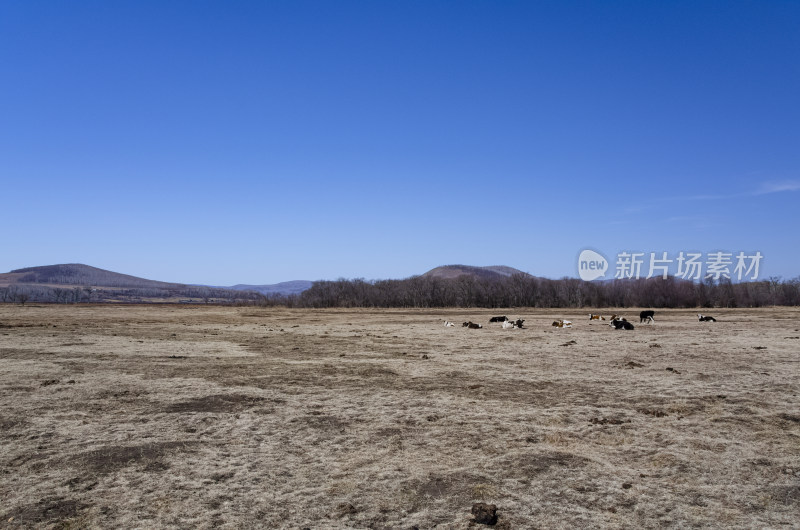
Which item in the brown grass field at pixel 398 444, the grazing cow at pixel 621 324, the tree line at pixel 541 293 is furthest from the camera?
the tree line at pixel 541 293

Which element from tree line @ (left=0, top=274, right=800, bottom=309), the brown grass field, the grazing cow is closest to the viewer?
the brown grass field

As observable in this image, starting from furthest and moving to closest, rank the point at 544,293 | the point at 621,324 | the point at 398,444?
the point at 544,293 → the point at 621,324 → the point at 398,444

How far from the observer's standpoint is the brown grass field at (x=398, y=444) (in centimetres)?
559

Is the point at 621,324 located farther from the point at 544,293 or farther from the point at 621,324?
the point at 544,293

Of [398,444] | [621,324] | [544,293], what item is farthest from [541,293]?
[398,444]

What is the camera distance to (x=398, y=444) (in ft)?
26.2

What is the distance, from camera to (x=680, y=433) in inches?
333

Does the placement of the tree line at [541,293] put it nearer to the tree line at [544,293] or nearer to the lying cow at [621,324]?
the tree line at [544,293]

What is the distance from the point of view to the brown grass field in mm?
5590

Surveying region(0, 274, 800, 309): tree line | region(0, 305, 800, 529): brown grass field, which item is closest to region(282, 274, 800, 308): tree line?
region(0, 274, 800, 309): tree line

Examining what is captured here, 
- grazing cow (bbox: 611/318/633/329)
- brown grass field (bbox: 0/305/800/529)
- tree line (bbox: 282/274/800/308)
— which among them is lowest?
brown grass field (bbox: 0/305/800/529)

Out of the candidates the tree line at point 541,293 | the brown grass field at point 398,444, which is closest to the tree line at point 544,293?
the tree line at point 541,293

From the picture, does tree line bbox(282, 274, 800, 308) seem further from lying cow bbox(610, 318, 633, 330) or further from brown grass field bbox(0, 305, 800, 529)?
brown grass field bbox(0, 305, 800, 529)

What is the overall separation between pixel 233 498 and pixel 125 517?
1081mm
